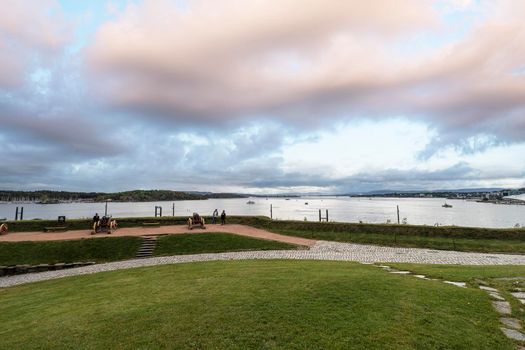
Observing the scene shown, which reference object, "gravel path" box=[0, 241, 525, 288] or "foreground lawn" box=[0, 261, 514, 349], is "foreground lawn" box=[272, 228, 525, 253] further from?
"foreground lawn" box=[0, 261, 514, 349]

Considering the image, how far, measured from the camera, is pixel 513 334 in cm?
563

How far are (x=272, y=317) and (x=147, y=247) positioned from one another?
57.1 feet

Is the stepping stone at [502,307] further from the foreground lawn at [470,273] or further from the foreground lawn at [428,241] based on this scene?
the foreground lawn at [428,241]

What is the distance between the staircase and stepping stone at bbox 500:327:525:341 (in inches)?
731

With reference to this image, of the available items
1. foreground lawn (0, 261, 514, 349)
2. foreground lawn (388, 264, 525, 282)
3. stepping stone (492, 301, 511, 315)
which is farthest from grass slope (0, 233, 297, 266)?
stepping stone (492, 301, 511, 315)

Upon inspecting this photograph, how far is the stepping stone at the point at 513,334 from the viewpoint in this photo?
547 cm

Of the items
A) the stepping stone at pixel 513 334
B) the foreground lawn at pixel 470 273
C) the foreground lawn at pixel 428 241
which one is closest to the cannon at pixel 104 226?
the foreground lawn at pixel 428 241

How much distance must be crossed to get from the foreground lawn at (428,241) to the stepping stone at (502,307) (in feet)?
47.9

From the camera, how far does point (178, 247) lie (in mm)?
21516

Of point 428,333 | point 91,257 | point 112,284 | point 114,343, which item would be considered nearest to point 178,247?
point 91,257

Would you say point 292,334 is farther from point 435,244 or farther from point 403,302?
point 435,244

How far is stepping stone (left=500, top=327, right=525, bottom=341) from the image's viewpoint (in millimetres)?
5470

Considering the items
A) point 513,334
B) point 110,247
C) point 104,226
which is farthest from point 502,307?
point 104,226

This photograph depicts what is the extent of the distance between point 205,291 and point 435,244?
707 inches
